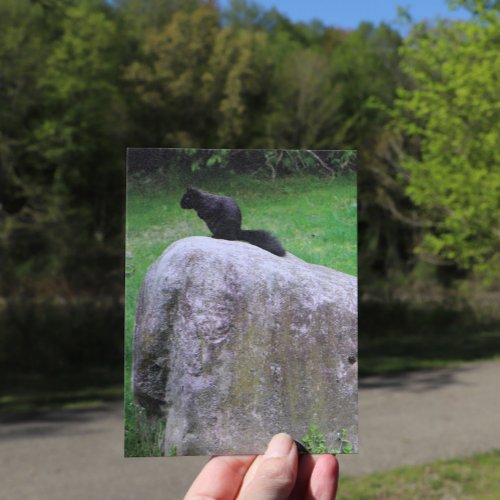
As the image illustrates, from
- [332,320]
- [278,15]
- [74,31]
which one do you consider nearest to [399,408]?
[332,320]

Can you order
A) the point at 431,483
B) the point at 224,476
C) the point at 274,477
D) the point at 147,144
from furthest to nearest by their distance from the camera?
1. the point at 147,144
2. the point at 431,483
3. the point at 224,476
4. the point at 274,477

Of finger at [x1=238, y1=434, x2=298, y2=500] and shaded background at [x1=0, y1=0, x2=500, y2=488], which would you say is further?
shaded background at [x1=0, y1=0, x2=500, y2=488]

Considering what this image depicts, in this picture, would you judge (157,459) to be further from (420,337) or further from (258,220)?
(420,337)

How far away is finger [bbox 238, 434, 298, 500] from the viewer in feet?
5.64

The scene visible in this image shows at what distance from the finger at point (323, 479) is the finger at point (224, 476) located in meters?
0.14

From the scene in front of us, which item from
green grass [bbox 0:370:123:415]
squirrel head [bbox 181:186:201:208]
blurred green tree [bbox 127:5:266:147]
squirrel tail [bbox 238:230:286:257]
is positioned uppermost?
blurred green tree [bbox 127:5:266:147]

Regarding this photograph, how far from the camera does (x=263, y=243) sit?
1927 millimetres

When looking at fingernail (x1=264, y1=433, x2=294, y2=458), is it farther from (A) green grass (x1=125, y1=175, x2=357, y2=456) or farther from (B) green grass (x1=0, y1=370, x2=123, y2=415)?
(B) green grass (x1=0, y1=370, x2=123, y2=415)

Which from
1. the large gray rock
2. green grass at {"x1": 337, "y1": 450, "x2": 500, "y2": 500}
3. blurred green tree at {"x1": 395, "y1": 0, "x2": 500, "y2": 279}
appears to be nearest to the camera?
the large gray rock

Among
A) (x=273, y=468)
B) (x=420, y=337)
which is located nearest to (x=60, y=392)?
(x=420, y=337)

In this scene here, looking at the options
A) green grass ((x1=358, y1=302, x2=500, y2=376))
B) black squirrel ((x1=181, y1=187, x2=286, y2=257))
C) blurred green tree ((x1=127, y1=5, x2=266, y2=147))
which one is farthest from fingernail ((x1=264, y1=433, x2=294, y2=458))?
blurred green tree ((x1=127, y1=5, x2=266, y2=147))

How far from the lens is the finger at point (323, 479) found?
182 centimetres

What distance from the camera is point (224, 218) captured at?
190 cm

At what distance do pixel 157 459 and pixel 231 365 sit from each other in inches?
240
